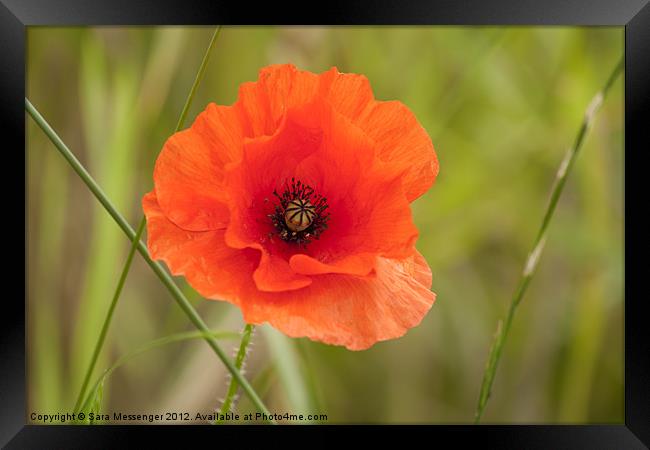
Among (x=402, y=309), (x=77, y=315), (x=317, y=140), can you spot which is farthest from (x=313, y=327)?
(x=77, y=315)

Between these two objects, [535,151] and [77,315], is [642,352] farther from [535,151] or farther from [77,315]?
[77,315]

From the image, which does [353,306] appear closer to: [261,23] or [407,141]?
[407,141]

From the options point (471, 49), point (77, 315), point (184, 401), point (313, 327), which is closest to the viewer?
point (313, 327)

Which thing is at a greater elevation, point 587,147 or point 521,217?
point 587,147

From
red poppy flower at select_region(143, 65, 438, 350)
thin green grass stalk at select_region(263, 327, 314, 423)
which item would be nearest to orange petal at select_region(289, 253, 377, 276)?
red poppy flower at select_region(143, 65, 438, 350)

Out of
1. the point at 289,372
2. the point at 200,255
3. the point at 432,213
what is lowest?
the point at 289,372

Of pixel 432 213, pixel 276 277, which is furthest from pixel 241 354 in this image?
pixel 432 213
